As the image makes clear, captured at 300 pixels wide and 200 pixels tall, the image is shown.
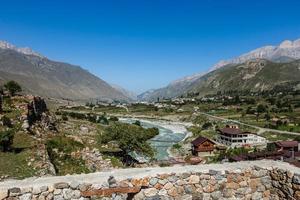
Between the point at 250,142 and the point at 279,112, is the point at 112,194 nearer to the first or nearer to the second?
the point at 250,142

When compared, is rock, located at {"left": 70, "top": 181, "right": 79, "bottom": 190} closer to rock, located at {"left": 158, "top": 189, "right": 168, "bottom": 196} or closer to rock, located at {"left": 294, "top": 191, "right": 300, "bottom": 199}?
rock, located at {"left": 158, "top": 189, "right": 168, "bottom": 196}

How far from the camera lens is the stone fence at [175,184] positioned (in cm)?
701

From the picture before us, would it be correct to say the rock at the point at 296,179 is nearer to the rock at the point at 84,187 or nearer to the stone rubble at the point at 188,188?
A: the stone rubble at the point at 188,188

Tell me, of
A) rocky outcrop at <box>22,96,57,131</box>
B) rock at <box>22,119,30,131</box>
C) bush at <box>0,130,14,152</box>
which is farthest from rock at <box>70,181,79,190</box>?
rocky outcrop at <box>22,96,57,131</box>

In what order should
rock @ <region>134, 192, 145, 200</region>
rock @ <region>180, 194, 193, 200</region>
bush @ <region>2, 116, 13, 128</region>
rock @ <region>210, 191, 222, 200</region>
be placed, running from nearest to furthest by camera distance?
rock @ <region>134, 192, 145, 200</region>
rock @ <region>180, 194, 193, 200</region>
rock @ <region>210, 191, 222, 200</region>
bush @ <region>2, 116, 13, 128</region>

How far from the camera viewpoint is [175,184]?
767cm

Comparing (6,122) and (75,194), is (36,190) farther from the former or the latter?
(6,122)

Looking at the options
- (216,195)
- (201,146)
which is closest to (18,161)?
(216,195)

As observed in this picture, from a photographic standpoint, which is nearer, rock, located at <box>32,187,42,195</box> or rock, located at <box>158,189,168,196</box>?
rock, located at <box>32,187,42,195</box>

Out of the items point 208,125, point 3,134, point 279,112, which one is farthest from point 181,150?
point 279,112

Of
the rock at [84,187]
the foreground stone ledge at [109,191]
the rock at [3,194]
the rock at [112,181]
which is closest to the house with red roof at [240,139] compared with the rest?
the foreground stone ledge at [109,191]

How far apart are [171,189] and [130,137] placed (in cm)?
3022

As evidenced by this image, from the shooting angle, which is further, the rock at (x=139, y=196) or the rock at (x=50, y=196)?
the rock at (x=139, y=196)

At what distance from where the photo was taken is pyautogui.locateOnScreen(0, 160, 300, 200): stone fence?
276 inches
